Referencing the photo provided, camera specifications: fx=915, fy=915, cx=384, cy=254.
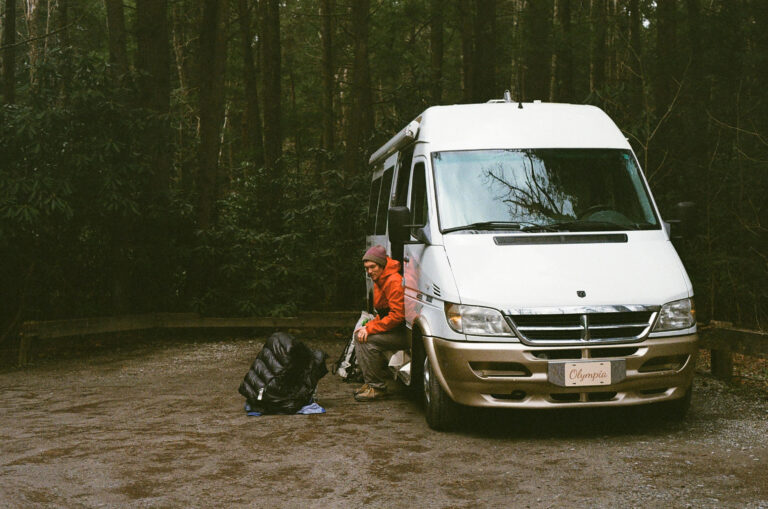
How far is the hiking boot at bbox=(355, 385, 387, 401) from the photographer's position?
9.40m

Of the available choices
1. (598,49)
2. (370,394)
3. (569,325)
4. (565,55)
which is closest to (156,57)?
(370,394)

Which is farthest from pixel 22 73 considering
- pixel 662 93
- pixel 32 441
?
pixel 662 93

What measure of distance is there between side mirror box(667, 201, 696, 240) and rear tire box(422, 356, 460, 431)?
253 centimetres

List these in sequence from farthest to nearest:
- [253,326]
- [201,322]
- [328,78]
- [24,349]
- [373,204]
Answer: [328,78], [253,326], [201,322], [24,349], [373,204]

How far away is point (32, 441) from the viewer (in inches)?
301

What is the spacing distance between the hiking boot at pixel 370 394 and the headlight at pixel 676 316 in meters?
3.24

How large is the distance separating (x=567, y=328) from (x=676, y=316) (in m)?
0.97

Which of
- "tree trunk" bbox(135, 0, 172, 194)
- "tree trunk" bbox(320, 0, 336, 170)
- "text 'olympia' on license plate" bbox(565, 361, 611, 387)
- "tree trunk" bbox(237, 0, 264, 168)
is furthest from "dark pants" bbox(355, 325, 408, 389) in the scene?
"tree trunk" bbox(320, 0, 336, 170)

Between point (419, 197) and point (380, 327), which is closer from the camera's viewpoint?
point (419, 197)

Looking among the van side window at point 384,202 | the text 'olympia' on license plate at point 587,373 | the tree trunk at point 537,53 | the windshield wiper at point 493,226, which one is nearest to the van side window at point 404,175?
the van side window at point 384,202

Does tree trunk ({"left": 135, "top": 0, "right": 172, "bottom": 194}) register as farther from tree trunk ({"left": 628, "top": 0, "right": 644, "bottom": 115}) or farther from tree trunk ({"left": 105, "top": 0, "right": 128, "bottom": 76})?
tree trunk ({"left": 628, "top": 0, "right": 644, "bottom": 115})

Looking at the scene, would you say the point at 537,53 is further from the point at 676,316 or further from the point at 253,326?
the point at 676,316

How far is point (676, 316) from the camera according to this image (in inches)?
289

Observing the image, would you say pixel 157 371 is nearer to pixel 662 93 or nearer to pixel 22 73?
pixel 22 73
